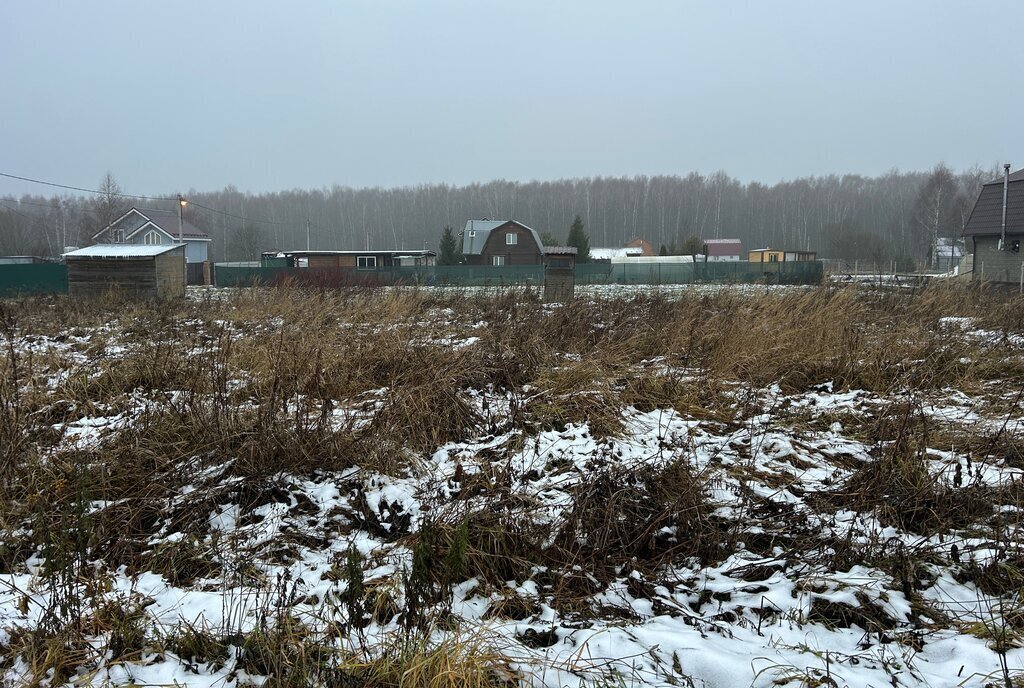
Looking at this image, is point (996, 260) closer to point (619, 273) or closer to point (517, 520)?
point (619, 273)

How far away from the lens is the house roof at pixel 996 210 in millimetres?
22109

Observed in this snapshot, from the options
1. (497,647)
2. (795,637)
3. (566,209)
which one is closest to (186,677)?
(497,647)

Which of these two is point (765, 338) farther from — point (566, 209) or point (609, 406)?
point (566, 209)

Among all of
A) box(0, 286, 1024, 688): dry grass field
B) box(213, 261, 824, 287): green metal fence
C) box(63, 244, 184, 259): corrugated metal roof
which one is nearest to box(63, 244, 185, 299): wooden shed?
box(63, 244, 184, 259): corrugated metal roof

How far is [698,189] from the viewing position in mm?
103812

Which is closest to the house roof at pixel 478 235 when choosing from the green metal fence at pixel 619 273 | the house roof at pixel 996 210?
the green metal fence at pixel 619 273

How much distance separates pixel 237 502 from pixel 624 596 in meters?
2.38

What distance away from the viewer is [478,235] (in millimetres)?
Result: 51562

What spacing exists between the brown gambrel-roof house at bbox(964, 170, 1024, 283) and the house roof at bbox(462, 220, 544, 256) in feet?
101

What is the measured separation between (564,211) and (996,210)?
79643 mm

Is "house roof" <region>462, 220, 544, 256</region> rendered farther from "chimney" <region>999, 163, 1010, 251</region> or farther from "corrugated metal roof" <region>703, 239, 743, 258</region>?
"chimney" <region>999, 163, 1010, 251</region>

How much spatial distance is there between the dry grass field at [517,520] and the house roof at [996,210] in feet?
68.9

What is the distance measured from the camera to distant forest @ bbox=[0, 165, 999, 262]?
83312 mm

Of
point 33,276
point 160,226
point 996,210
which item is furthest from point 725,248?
point 33,276
